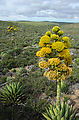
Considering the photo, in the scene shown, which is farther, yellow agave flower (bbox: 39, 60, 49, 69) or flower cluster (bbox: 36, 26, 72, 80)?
yellow agave flower (bbox: 39, 60, 49, 69)

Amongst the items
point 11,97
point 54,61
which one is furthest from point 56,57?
point 11,97

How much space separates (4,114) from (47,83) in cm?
303

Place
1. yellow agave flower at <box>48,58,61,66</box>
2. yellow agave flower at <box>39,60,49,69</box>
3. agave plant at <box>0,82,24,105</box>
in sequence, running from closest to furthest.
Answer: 1. yellow agave flower at <box>48,58,61,66</box>
2. yellow agave flower at <box>39,60,49,69</box>
3. agave plant at <box>0,82,24,105</box>

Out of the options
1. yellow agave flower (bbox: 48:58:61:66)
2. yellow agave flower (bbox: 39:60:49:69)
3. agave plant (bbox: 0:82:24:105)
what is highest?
yellow agave flower (bbox: 48:58:61:66)

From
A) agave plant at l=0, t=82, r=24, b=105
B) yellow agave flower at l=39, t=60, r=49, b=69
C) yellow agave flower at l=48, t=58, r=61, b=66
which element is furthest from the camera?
agave plant at l=0, t=82, r=24, b=105

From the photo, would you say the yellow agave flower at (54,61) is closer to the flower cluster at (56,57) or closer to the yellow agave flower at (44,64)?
the flower cluster at (56,57)

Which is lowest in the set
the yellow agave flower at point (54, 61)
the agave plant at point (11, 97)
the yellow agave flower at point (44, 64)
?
the agave plant at point (11, 97)

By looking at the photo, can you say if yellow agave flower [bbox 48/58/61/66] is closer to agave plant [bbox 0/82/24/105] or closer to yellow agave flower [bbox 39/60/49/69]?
yellow agave flower [bbox 39/60/49/69]

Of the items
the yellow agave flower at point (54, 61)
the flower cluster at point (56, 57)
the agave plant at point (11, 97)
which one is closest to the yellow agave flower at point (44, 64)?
the flower cluster at point (56, 57)

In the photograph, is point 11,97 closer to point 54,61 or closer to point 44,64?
point 44,64

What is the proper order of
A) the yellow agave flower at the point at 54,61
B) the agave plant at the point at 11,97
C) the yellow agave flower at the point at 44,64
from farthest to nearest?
the agave plant at the point at 11,97, the yellow agave flower at the point at 44,64, the yellow agave flower at the point at 54,61

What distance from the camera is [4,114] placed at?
3.92 metres

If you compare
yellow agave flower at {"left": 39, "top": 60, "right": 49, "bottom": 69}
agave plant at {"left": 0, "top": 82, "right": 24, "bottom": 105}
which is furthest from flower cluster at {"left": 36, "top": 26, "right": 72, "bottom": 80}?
agave plant at {"left": 0, "top": 82, "right": 24, "bottom": 105}

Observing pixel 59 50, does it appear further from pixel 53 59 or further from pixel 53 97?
pixel 53 97
